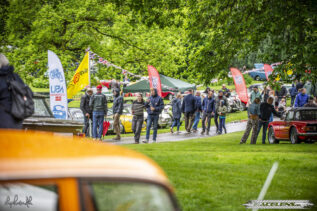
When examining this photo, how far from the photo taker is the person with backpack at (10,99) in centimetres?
672

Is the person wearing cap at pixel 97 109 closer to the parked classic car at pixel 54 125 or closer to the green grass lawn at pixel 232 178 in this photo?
the green grass lawn at pixel 232 178

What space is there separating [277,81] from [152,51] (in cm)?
1381

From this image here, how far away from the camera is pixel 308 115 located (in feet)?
62.8

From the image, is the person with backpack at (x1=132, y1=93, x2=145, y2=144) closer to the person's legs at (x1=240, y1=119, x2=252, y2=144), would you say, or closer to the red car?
the person's legs at (x1=240, y1=119, x2=252, y2=144)

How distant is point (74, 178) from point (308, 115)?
18.0m

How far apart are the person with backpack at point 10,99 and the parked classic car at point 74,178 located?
14.1 feet

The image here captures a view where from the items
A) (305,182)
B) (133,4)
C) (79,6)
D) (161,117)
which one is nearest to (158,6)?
(133,4)

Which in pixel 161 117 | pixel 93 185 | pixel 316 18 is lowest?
pixel 161 117

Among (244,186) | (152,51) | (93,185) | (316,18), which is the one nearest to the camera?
(93,185)

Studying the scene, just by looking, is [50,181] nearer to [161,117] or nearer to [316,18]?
[316,18]

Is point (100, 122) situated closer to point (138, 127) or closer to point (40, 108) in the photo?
point (138, 127)

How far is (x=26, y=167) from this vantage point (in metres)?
2.07

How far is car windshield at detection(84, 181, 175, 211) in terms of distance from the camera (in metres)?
2.31


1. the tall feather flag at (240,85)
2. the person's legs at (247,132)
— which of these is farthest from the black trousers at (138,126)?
the tall feather flag at (240,85)
